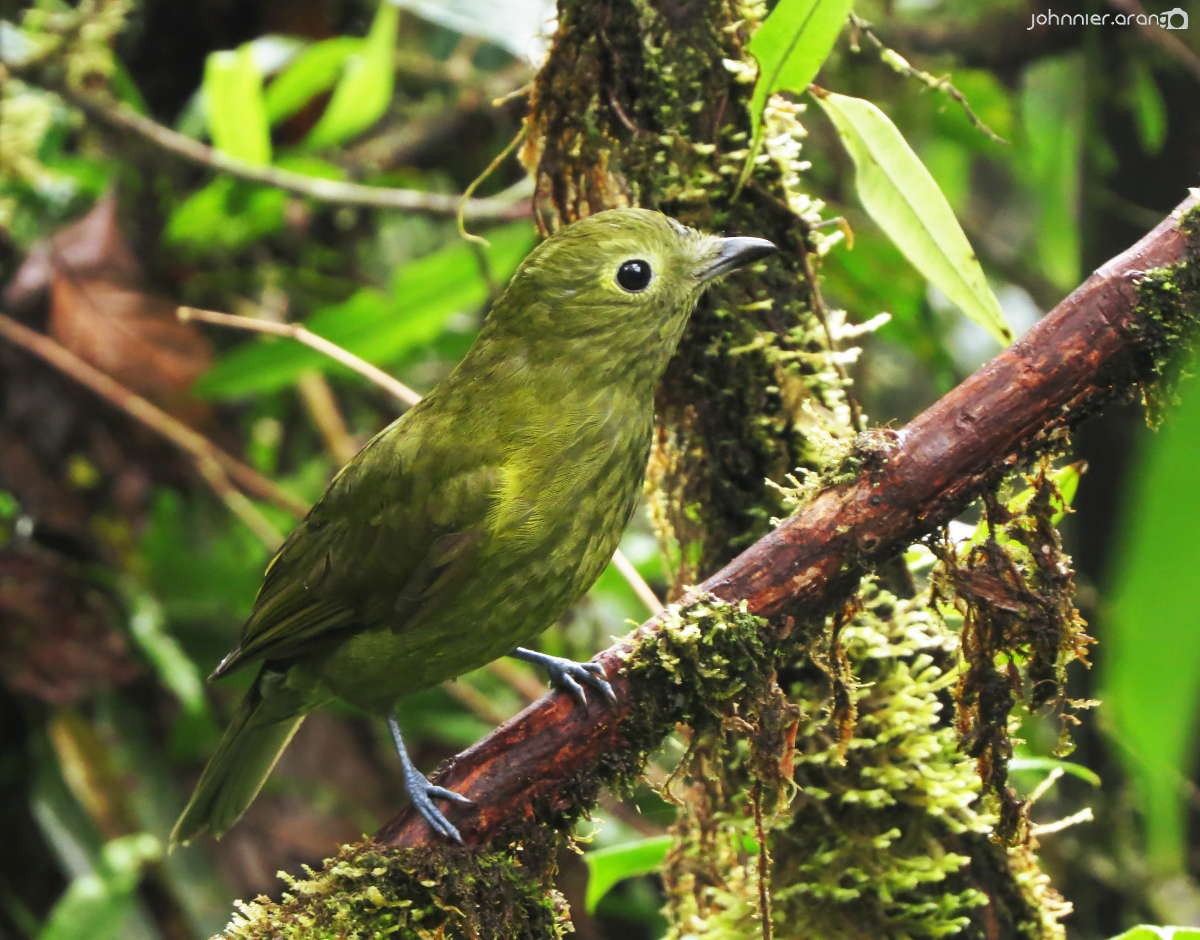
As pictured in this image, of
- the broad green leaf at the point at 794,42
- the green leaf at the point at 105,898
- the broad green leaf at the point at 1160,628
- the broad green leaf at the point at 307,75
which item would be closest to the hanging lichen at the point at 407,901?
the broad green leaf at the point at 794,42

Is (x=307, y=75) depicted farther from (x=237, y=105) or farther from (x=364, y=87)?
(x=237, y=105)

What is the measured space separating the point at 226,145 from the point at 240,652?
2067 millimetres

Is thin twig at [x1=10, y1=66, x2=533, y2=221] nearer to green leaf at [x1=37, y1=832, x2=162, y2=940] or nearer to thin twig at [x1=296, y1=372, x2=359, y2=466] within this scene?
thin twig at [x1=296, y1=372, x2=359, y2=466]

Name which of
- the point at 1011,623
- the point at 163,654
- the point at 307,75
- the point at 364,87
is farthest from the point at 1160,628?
the point at 307,75

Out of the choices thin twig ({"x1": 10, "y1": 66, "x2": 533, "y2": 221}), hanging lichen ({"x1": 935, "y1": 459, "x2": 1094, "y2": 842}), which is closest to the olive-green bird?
hanging lichen ({"x1": 935, "y1": 459, "x2": 1094, "y2": 842})

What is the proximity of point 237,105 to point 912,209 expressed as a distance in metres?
2.59

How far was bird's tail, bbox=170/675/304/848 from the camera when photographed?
281 cm

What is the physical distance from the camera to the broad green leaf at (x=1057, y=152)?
4.42 metres

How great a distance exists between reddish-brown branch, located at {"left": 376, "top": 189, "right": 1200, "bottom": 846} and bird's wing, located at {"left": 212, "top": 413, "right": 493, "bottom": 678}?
49 centimetres

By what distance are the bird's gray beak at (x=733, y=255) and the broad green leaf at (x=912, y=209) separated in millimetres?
201

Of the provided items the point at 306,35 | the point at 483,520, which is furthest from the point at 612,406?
the point at 306,35

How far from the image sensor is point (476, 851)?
192 centimetres

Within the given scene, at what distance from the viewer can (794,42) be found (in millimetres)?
2057

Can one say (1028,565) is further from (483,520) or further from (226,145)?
(226,145)
